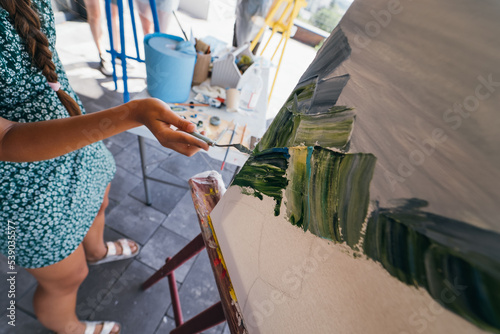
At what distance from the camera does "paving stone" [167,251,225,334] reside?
1.40 metres

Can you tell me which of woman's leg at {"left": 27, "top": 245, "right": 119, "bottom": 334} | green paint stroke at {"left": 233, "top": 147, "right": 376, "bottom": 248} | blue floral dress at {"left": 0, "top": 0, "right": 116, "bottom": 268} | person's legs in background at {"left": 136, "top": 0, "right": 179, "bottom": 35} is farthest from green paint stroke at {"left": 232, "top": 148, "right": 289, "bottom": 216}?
person's legs in background at {"left": 136, "top": 0, "right": 179, "bottom": 35}

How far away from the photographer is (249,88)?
1538 mm

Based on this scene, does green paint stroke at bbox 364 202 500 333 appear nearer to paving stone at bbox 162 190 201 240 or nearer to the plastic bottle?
the plastic bottle

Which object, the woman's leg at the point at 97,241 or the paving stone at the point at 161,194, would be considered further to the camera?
the paving stone at the point at 161,194

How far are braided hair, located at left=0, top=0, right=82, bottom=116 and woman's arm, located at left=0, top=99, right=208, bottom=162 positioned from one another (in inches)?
6.7

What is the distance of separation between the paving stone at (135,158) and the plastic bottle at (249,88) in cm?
82

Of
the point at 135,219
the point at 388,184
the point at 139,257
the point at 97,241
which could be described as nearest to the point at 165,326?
the point at 139,257

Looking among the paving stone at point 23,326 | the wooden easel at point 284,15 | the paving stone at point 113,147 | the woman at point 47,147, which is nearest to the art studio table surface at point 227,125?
the woman at point 47,147

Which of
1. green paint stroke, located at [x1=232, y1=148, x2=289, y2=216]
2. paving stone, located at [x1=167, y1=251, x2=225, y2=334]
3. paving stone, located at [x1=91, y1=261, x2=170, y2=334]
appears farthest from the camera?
paving stone, located at [x1=167, y1=251, x2=225, y2=334]

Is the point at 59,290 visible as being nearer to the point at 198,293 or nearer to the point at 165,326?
the point at 165,326

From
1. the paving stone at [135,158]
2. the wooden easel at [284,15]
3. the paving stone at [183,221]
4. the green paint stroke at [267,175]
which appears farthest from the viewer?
the paving stone at [135,158]

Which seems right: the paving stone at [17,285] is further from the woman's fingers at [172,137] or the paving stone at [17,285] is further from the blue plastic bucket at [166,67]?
the woman's fingers at [172,137]

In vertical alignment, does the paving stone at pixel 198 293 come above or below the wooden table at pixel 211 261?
below

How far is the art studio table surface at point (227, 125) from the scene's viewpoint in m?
1.16
